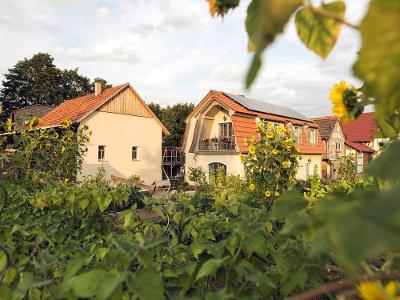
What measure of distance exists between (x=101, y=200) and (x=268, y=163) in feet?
16.4

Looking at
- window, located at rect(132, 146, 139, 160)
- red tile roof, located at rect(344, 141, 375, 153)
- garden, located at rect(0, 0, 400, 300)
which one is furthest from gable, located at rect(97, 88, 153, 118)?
red tile roof, located at rect(344, 141, 375, 153)

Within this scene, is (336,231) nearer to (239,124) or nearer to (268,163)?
(268,163)

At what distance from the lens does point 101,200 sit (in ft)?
6.98

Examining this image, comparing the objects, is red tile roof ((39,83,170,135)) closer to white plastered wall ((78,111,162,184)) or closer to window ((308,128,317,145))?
white plastered wall ((78,111,162,184))

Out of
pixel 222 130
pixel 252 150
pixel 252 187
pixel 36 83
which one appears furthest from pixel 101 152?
pixel 36 83

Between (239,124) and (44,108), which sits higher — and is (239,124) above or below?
below

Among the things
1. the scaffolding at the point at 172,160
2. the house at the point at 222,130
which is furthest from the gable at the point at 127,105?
the scaffolding at the point at 172,160

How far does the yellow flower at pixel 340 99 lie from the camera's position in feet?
2.36

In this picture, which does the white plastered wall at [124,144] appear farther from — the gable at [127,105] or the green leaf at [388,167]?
the green leaf at [388,167]

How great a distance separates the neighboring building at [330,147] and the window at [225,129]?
9786mm

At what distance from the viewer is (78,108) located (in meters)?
18.1

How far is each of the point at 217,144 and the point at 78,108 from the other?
7676mm

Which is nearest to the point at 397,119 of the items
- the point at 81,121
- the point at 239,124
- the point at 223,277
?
the point at 223,277

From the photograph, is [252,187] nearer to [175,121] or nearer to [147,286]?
[147,286]
